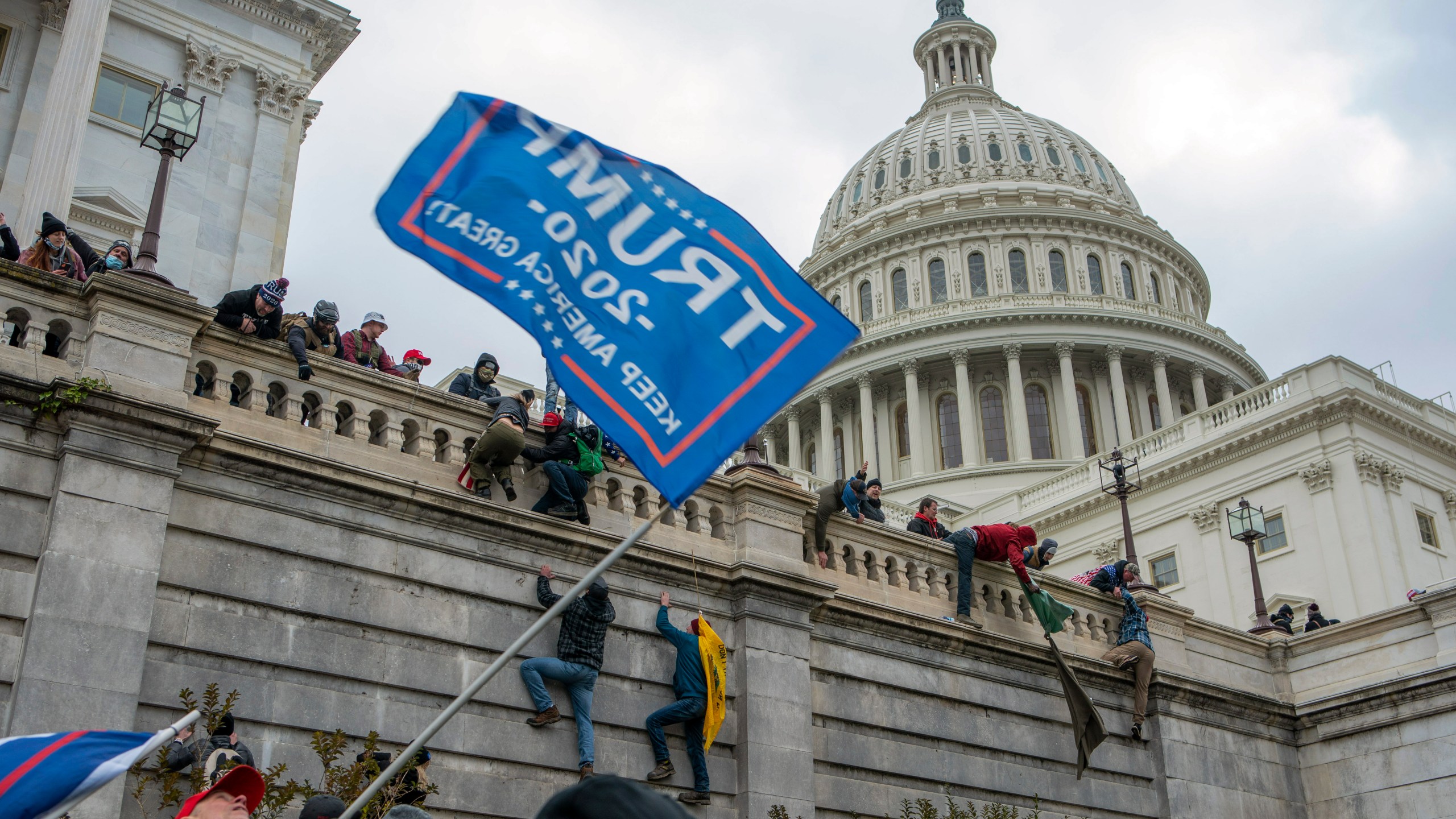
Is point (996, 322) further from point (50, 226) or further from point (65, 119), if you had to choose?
point (50, 226)

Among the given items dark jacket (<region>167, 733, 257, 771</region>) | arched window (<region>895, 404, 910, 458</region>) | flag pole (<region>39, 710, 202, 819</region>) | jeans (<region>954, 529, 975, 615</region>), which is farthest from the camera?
arched window (<region>895, 404, 910, 458</region>)

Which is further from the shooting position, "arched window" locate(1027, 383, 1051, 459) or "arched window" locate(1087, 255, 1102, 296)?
"arched window" locate(1087, 255, 1102, 296)

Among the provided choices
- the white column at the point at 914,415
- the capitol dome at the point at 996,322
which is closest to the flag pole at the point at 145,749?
the capitol dome at the point at 996,322

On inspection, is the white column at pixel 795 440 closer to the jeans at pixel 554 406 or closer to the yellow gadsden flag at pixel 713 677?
the jeans at pixel 554 406

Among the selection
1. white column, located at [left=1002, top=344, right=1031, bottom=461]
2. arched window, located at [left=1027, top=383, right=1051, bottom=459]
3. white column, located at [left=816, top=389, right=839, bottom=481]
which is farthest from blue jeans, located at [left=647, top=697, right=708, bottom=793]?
white column, located at [left=816, top=389, right=839, bottom=481]

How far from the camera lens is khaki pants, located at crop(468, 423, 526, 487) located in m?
13.8

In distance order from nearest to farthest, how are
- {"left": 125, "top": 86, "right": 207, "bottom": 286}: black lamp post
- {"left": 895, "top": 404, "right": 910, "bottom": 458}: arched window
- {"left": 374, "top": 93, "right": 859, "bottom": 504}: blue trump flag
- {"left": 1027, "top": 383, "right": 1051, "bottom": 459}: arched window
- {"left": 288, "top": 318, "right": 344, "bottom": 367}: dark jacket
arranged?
1. {"left": 374, "top": 93, "right": 859, "bottom": 504}: blue trump flag
2. {"left": 125, "top": 86, "right": 207, "bottom": 286}: black lamp post
3. {"left": 288, "top": 318, "right": 344, "bottom": 367}: dark jacket
4. {"left": 1027, "top": 383, "right": 1051, "bottom": 459}: arched window
5. {"left": 895, "top": 404, "right": 910, "bottom": 458}: arched window

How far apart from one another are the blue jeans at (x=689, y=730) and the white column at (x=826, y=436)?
63181 millimetres

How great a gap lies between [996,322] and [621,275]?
67659 millimetres

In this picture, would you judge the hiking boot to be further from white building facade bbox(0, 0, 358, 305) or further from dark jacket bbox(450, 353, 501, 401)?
white building facade bbox(0, 0, 358, 305)

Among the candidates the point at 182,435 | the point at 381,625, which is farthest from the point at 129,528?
the point at 381,625

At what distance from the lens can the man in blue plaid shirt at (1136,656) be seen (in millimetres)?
19109

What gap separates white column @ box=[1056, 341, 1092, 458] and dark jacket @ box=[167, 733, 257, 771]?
63646 mm

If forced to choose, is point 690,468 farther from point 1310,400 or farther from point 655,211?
point 1310,400
